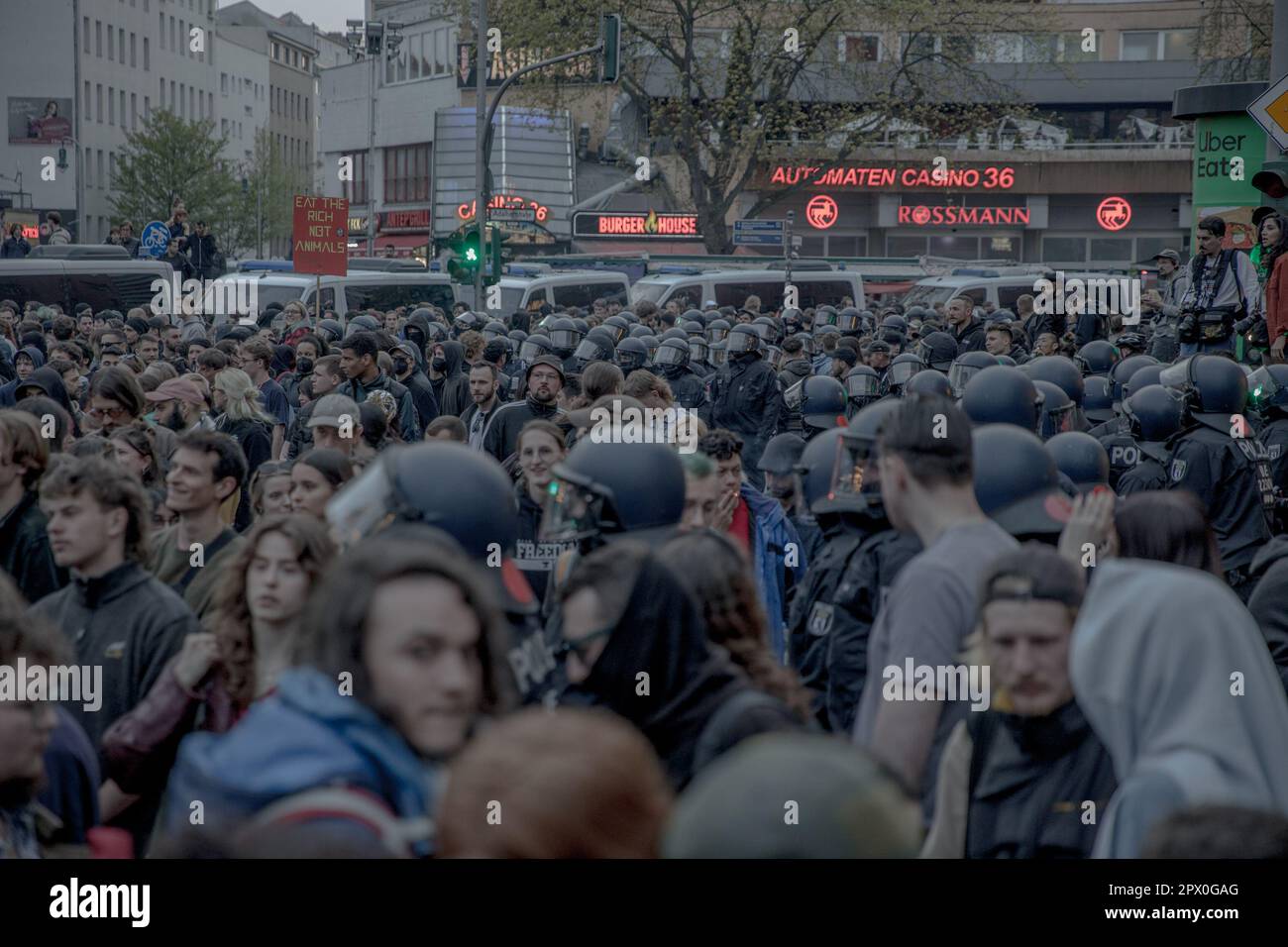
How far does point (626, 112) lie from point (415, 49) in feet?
48.0

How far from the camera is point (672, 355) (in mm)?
15727

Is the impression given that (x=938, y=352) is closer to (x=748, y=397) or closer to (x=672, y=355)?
(x=748, y=397)

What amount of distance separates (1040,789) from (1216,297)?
10.4 metres

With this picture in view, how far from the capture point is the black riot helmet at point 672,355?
15.7m

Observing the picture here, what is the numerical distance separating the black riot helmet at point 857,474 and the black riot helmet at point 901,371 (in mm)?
7967

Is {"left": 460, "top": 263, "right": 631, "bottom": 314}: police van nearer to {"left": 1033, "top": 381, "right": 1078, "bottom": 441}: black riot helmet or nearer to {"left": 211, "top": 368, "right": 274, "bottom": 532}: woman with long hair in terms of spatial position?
{"left": 211, "top": 368, "right": 274, "bottom": 532}: woman with long hair

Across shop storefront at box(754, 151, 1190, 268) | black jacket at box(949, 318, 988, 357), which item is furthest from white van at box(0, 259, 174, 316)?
shop storefront at box(754, 151, 1190, 268)

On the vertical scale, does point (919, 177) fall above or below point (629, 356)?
above

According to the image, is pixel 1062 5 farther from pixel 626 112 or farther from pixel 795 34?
pixel 795 34

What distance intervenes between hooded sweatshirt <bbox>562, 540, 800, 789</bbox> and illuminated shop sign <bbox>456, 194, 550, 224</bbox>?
4761 cm

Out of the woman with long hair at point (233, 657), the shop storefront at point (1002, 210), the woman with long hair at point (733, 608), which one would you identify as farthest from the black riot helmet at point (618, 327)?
the shop storefront at point (1002, 210)

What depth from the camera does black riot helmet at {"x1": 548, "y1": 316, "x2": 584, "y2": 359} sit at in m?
17.0

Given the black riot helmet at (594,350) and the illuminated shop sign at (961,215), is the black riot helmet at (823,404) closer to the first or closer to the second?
the black riot helmet at (594,350)

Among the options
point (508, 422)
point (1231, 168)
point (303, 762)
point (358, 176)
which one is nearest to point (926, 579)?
point (303, 762)
